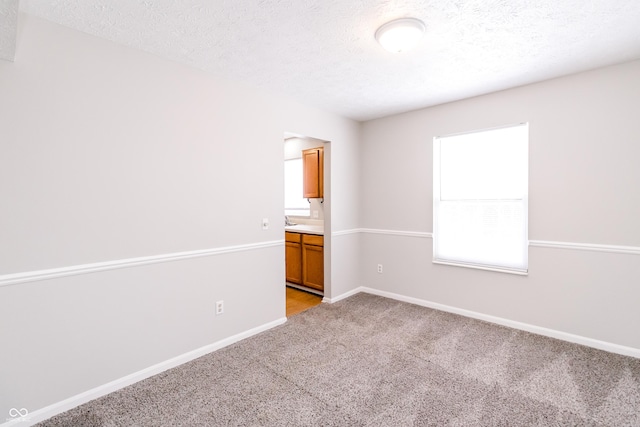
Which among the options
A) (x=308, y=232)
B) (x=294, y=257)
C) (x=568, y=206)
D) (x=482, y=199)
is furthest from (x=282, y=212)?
(x=568, y=206)

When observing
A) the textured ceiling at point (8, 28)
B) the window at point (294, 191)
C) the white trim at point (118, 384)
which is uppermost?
the textured ceiling at point (8, 28)

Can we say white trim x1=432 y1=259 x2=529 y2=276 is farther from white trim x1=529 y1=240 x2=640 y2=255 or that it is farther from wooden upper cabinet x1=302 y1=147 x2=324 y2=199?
wooden upper cabinet x1=302 y1=147 x2=324 y2=199

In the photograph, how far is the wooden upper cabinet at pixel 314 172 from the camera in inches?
176

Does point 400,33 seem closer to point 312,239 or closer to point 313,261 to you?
point 312,239

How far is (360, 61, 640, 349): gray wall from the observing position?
2535 mm

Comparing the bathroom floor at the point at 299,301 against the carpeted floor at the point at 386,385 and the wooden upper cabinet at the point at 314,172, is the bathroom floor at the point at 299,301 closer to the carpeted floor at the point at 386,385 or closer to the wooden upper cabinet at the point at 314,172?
the carpeted floor at the point at 386,385

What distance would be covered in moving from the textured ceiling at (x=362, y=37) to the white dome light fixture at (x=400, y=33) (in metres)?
0.04

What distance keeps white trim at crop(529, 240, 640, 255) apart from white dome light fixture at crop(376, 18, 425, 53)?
2.33 m

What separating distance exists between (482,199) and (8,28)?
396cm

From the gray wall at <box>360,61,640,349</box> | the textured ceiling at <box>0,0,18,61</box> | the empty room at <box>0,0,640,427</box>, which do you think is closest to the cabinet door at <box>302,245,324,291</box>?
the empty room at <box>0,0,640,427</box>

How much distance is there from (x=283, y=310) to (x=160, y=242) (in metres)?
1.55

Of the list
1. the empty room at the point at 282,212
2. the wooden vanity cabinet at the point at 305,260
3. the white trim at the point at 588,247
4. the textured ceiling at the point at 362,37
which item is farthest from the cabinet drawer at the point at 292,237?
the white trim at the point at 588,247

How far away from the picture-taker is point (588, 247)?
8.84 ft

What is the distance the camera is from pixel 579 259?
2.75m
